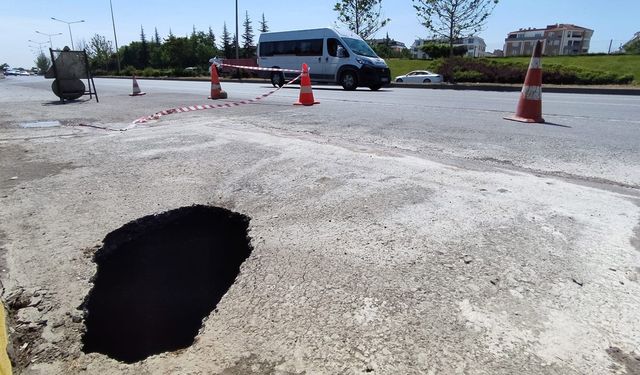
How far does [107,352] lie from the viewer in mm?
2172

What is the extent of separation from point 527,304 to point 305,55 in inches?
713

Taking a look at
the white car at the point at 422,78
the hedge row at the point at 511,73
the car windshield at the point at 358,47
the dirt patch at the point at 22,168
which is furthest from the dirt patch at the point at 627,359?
the white car at the point at 422,78

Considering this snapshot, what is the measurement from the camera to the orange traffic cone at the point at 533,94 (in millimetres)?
6625

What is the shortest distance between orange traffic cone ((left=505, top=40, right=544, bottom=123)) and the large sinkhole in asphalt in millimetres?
5795

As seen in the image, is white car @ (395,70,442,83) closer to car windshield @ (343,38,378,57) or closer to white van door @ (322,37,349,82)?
car windshield @ (343,38,378,57)

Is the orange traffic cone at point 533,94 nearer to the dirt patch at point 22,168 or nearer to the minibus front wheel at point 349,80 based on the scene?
the dirt patch at point 22,168

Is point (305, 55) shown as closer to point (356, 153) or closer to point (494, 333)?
point (356, 153)

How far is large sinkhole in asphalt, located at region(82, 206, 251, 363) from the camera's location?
91.6 inches

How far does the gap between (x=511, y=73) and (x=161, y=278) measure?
72.3ft

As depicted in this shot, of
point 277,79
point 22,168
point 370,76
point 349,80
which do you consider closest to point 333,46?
point 349,80

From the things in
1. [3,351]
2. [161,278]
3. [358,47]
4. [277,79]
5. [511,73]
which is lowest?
[161,278]

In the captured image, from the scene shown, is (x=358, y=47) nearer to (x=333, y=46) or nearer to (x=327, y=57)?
(x=333, y=46)

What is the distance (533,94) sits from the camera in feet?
22.6

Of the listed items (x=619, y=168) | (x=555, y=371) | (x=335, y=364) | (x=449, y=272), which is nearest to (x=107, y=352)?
(x=335, y=364)
